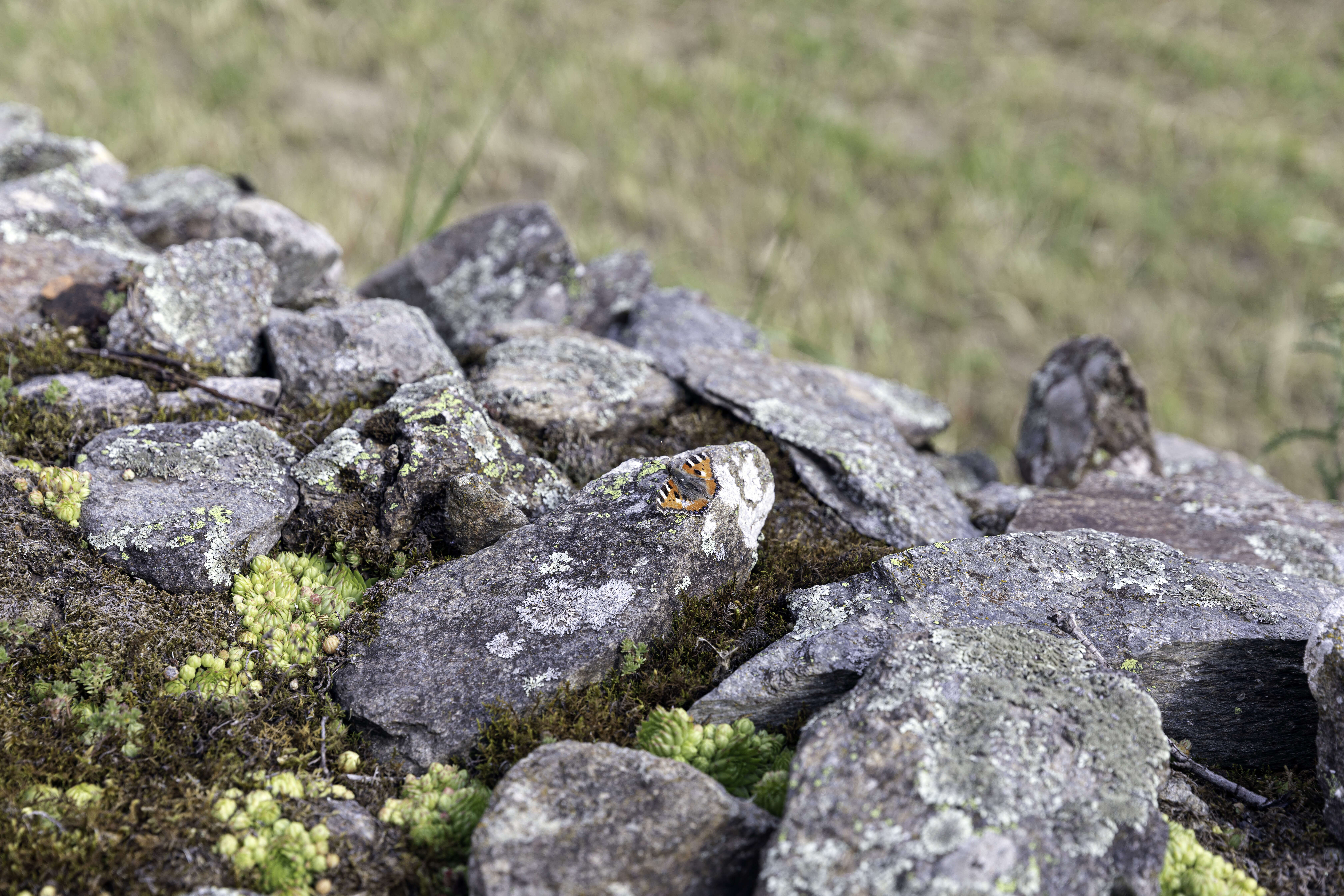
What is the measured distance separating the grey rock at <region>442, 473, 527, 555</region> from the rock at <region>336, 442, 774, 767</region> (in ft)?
0.40

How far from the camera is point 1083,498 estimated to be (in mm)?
5867

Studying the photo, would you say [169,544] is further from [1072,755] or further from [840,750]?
[1072,755]

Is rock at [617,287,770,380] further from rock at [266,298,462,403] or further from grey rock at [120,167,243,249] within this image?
grey rock at [120,167,243,249]

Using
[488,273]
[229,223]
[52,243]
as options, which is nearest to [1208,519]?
[488,273]

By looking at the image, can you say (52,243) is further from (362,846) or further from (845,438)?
(845,438)

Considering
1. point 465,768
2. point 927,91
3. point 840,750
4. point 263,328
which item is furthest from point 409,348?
point 927,91

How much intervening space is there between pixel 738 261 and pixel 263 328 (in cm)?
986

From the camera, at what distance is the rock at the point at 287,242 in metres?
6.44

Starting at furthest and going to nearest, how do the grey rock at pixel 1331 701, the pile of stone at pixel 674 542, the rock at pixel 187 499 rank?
the rock at pixel 187 499 < the grey rock at pixel 1331 701 < the pile of stone at pixel 674 542

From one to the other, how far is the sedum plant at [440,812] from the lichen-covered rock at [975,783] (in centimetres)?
114

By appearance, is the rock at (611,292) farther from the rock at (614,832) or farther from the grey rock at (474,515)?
the rock at (614,832)

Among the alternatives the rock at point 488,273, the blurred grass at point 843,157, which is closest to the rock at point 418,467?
the rock at point 488,273

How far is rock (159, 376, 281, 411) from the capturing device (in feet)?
16.6

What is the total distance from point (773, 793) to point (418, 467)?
7.59 ft
